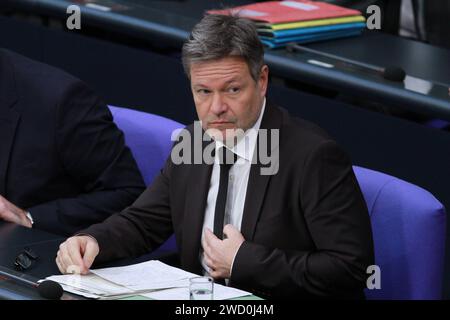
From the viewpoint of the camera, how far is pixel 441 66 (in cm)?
415

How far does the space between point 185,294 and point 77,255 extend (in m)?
0.32

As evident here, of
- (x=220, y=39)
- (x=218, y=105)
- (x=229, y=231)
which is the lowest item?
(x=229, y=231)

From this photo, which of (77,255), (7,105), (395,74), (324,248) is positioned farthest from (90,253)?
(395,74)

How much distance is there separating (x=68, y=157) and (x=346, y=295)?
1.03 meters

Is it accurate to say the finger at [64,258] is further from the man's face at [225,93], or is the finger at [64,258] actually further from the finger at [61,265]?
the man's face at [225,93]

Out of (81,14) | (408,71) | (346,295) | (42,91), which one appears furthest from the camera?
(81,14)

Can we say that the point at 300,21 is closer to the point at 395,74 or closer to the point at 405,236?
the point at 395,74

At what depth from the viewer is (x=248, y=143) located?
9.32 ft

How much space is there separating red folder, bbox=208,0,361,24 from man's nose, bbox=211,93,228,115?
154 centimetres

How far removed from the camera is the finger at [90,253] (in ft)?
8.95

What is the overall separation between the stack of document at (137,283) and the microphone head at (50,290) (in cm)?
5

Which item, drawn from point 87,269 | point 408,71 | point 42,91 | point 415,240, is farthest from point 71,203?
point 408,71

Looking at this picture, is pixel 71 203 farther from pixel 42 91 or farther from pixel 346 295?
pixel 346 295

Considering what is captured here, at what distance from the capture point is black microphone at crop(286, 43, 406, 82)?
3863 millimetres
